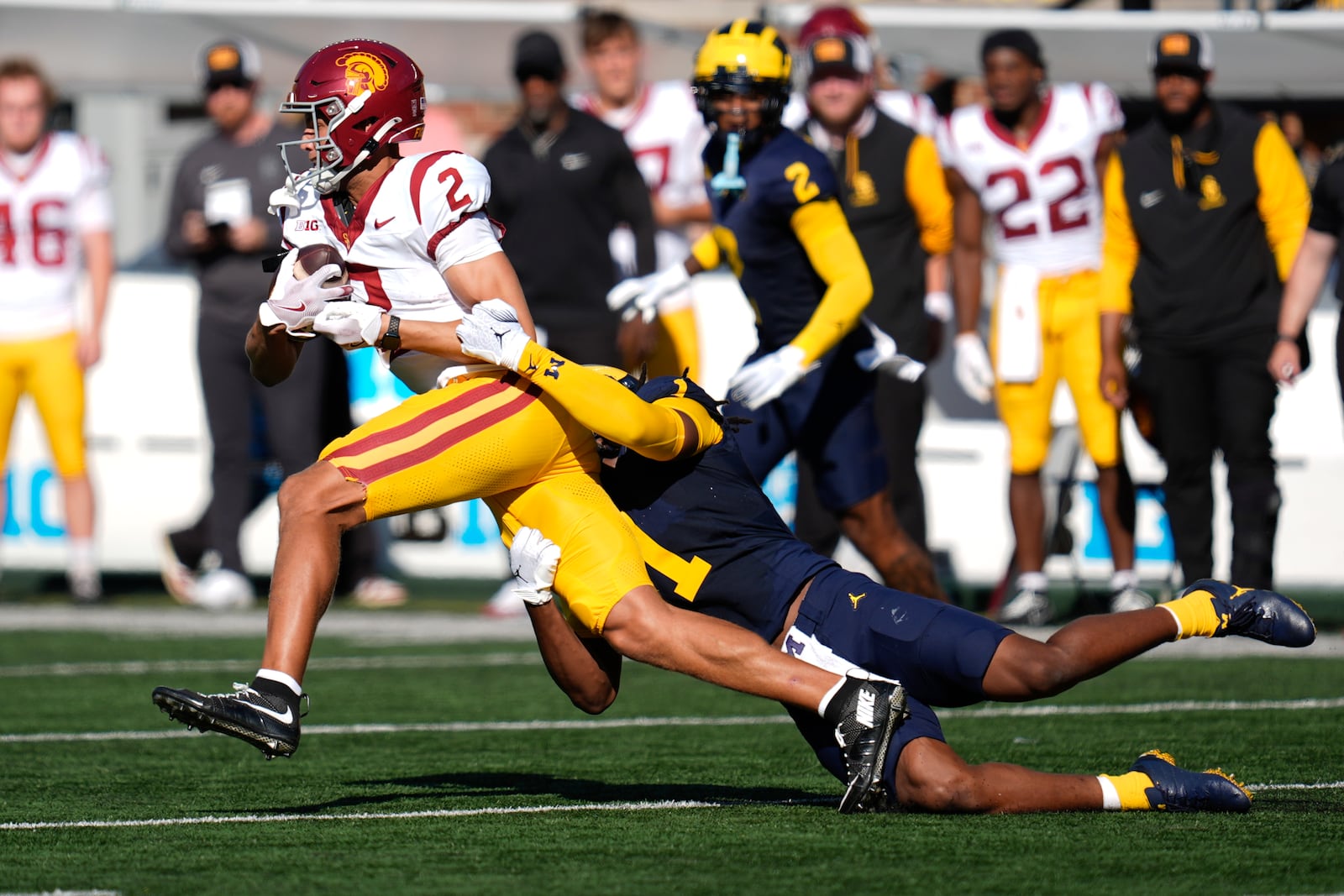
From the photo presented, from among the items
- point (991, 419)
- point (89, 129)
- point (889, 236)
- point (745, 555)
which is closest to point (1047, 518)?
point (991, 419)

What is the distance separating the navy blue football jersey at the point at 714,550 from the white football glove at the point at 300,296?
2.28ft

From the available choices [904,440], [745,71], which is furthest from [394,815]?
[904,440]

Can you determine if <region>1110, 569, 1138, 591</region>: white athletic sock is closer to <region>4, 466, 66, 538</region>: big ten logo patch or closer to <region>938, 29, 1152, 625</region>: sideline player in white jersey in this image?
<region>938, 29, 1152, 625</region>: sideline player in white jersey

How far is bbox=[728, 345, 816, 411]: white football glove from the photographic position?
5.93 m

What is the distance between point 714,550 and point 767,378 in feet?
5.17

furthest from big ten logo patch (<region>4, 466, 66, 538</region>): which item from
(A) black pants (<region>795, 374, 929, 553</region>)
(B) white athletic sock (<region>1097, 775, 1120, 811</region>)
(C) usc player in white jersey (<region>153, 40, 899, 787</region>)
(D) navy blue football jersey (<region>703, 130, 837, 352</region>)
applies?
(B) white athletic sock (<region>1097, 775, 1120, 811</region>)

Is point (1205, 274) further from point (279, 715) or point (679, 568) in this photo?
point (279, 715)

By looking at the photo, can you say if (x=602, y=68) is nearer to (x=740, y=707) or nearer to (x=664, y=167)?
(x=664, y=167)

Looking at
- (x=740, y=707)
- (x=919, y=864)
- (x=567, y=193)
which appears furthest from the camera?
(x=567, y=193)

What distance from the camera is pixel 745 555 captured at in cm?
443

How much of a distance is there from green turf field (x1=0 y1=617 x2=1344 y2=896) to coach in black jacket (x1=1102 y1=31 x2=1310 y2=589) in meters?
0.80

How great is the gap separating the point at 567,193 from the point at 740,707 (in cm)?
305

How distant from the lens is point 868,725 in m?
4.08

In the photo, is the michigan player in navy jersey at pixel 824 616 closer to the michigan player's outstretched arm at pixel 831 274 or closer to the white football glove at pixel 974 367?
the michigan player's outstretched arm at pixel 831 274
